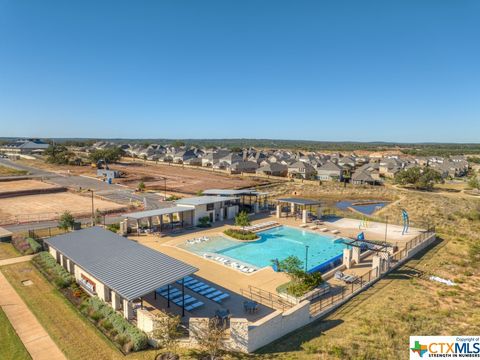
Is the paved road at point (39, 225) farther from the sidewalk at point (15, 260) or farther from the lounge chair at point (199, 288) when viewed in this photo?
the lounge chair at point (199, 288)

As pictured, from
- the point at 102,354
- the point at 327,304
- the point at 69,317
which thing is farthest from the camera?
the point at 327,304

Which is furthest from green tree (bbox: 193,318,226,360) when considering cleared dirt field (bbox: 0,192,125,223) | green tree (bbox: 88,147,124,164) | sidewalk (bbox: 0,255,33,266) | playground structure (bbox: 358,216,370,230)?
green tree (bbox: 88,147,124,164)

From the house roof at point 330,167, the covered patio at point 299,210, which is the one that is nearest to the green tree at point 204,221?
the covered patio at point 299,210

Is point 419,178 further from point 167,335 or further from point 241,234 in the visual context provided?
point 167,335

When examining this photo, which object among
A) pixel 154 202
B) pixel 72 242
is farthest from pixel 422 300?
pixel 154 202

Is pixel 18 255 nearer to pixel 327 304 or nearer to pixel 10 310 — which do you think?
pixel 10 310

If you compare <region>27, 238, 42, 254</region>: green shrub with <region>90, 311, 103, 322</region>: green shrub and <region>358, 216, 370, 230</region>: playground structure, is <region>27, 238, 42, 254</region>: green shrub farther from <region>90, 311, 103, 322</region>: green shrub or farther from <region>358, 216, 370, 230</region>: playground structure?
<region>358, 216, 370, 230</region>: playground structure
